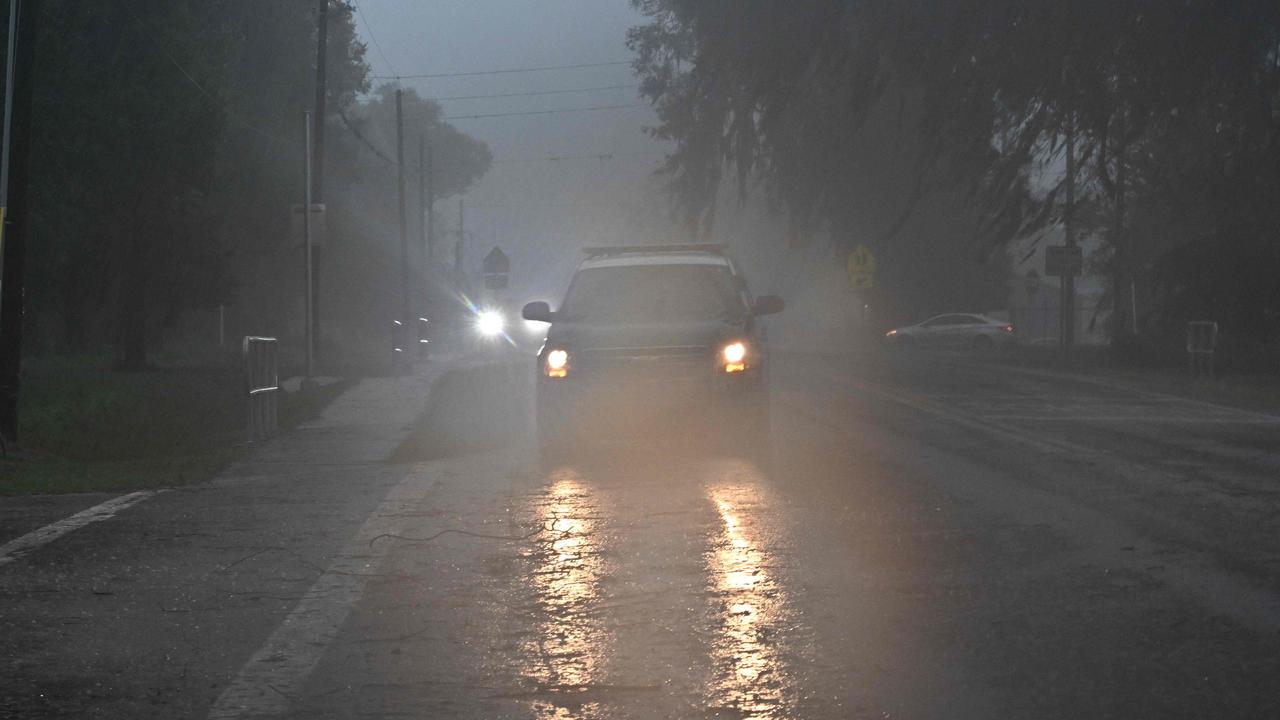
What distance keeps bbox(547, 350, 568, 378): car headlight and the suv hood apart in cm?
9

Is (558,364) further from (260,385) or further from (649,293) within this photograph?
(260,385)

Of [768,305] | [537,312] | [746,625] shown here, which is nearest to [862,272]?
[768,305]

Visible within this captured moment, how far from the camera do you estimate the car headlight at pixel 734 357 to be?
1334 cm

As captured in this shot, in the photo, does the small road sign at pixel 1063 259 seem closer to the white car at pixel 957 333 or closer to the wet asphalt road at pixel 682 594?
the white car at pixel 957 333

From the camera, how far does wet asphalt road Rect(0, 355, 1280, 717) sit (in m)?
5.34

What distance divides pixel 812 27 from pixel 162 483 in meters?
8.63

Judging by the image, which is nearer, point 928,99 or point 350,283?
point 928,99

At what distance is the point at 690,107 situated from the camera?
66.6 feet

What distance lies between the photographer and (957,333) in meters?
49.0

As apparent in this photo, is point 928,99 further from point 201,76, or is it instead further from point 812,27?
point 201,76

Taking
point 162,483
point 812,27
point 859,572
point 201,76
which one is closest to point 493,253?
point 201,76

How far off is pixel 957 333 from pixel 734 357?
36.8 m

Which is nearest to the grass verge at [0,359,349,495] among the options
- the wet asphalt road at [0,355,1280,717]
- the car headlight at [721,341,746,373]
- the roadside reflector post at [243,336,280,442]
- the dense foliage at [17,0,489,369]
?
the roadside reflector post at [243,336,280,442]

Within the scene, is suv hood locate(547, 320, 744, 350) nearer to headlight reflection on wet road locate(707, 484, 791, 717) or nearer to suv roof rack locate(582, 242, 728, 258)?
suv roof rack locate(582, 242, 728, 258)
